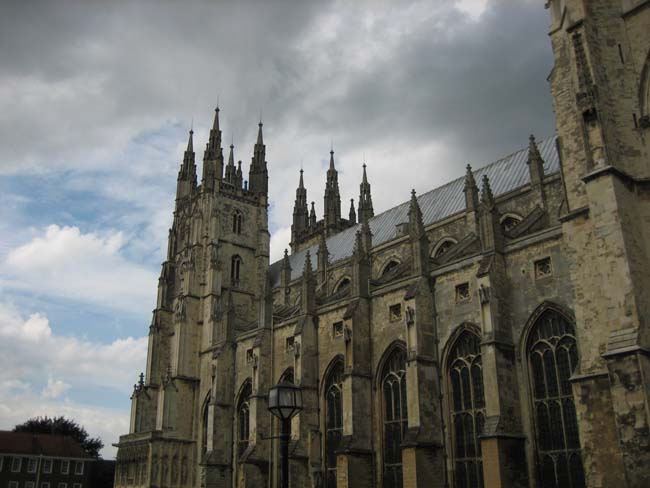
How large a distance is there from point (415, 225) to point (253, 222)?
967 inches

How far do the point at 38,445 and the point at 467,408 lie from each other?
131 feet

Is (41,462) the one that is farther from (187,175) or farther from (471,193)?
(471,193)

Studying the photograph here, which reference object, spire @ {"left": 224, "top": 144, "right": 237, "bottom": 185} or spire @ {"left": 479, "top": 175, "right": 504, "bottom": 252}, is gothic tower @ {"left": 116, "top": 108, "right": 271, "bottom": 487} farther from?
spire @ {"left": 479, "top": 175, "right": 504, "bottom": 252}

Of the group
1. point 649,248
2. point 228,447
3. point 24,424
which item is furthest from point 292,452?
point 24,424

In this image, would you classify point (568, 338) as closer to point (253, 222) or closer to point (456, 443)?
point (456, 443)

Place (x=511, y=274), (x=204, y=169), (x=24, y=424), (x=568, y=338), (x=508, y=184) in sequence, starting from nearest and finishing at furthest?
(x=568, y=338)
(x=511, y=274)
(x=508, y=184)
(x=204, y=169)
(x=24, y=424)

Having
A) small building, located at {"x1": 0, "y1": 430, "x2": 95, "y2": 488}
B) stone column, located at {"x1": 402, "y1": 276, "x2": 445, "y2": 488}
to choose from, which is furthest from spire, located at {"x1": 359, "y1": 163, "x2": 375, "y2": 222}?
small building, located at {"x1": 0, "y1": 430, "x2": 95, "y2": 488}

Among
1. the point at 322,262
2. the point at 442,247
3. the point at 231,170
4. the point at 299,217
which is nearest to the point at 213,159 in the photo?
the point at 231,170

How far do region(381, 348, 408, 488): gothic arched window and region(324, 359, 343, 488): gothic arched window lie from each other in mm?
3016

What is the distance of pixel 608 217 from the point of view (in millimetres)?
15117

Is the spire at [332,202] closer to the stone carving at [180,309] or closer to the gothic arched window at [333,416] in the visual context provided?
the stone carving at [180,309]

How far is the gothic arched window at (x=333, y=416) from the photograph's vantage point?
1162 inches

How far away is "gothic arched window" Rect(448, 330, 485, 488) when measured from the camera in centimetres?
2348

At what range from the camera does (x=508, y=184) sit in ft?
109
